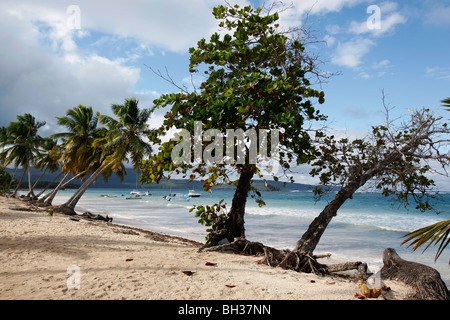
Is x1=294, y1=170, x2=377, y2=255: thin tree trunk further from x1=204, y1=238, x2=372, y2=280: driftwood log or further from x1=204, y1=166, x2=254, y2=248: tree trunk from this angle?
x1=204, y1=166, x2=254, y2=248: tree trunk

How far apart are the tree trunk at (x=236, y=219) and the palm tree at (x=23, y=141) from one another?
26628 mm

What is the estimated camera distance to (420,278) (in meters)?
4.56

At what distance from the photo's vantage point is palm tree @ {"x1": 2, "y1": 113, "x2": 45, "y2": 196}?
88.2 ft

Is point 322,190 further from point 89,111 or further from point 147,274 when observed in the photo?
point 89,111

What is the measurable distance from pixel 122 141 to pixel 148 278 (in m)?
15.1

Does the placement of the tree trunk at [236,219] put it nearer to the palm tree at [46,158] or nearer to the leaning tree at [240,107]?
the leaning tree at [240,107]

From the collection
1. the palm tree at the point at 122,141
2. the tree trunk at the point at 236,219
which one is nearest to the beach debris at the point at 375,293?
the tree trunk at the point at 236,219

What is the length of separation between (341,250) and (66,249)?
955 cm

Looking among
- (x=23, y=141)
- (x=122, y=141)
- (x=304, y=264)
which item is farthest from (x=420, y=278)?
(x=23, y=141)

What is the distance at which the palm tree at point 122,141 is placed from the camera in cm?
1768

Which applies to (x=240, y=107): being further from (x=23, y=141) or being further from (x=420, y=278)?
(x=23, y=141)

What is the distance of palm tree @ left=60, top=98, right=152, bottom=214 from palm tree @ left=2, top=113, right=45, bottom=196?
1210 centimetres

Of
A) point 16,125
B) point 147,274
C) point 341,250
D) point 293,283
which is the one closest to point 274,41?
point 293,283
